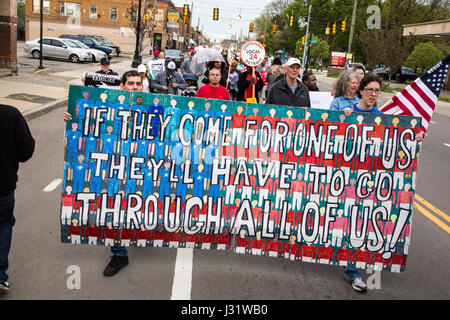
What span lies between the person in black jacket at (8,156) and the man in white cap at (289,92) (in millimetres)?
3467

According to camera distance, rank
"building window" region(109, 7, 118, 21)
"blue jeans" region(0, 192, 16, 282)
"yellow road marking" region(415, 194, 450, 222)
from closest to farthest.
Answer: "blue jeans" region(0, 192, 16, 282), "yellow road marking" region(415, 194, 450, 222), "building window" region(109, 7, 118, 21)

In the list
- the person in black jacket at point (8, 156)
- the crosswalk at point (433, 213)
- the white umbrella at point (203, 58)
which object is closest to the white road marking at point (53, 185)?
the person in black jacket at point (8, 156)

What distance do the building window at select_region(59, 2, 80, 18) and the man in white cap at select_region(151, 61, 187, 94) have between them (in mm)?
53305

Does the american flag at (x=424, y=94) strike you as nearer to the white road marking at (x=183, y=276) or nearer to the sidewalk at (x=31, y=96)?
the white road marking at (x=183, y=276)

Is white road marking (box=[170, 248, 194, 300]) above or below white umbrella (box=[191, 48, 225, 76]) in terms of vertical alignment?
below

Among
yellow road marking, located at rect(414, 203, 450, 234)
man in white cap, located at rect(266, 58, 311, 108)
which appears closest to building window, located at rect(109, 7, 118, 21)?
man in white cap, located at rect(266, 58, 311, 108)

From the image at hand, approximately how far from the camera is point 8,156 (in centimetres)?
353

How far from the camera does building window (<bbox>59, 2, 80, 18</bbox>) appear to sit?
184 ft

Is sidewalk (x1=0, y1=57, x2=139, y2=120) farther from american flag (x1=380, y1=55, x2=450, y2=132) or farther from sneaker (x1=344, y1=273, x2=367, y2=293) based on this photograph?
sneaker (x1=344, y1=273, x2=367, y2=293)

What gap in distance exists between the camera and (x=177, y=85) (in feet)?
31.2

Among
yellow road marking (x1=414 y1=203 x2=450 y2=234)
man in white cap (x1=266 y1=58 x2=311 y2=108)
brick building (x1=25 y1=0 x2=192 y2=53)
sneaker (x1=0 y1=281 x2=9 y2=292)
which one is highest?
brick building (x1=25 y1=0 x2=192 y2=53)
